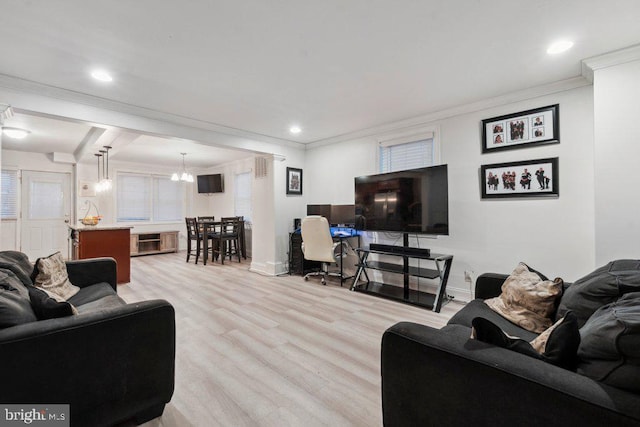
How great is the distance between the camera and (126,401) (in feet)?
4.86

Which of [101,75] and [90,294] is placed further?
[101,75]

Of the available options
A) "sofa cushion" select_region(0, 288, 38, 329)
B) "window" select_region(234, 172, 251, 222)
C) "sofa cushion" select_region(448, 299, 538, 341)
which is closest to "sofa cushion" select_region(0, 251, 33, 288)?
"sofa cushion" select_region(0, 288, 38, 329)

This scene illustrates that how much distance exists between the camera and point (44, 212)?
6.57 m

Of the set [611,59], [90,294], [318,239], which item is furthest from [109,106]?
[611,59]

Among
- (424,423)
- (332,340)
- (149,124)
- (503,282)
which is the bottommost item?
(332,340)

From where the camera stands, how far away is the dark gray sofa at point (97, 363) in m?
1.22

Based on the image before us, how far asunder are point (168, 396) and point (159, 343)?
334 millimetres

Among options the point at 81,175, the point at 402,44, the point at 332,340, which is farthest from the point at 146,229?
the point at 402,44

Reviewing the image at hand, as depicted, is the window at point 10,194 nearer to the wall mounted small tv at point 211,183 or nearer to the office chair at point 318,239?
the wall mounted small tv at point 211,183

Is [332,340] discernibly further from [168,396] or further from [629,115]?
[629,115]

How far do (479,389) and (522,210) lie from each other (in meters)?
2.84

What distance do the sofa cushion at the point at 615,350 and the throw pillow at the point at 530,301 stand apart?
2.67ft

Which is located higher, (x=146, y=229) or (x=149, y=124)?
(x=149, y=124)

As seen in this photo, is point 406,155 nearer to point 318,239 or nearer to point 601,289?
point 318,239
